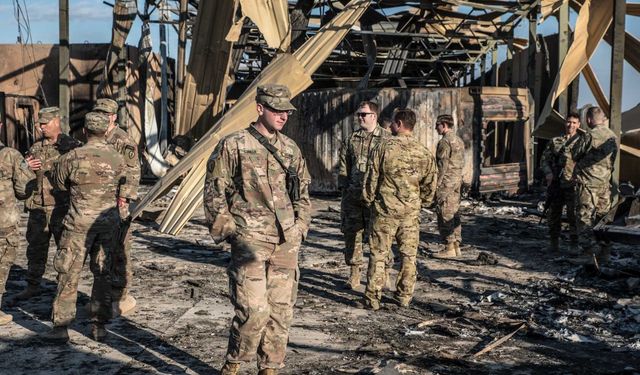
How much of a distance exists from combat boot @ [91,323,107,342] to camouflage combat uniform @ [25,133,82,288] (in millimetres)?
1059

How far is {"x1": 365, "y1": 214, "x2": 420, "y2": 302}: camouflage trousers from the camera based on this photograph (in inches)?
266

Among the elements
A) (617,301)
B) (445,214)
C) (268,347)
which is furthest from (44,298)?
(617,301)

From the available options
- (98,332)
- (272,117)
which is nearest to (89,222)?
(98,332)

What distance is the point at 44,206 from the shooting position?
21.9ft

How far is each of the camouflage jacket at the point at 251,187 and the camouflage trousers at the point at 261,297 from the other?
3.6 inches

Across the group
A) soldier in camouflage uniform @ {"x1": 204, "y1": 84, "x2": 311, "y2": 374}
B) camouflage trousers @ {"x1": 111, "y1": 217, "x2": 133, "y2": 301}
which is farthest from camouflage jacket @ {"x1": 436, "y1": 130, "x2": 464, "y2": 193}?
soldier in camouflage uniform @ {"x1": 204, "y1": 84, "x2": 311, "y2": 374}

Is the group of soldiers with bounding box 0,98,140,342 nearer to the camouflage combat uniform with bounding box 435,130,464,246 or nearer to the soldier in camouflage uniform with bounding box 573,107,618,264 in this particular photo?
the camouflage combat uniform with bounding box 435,130,464,246

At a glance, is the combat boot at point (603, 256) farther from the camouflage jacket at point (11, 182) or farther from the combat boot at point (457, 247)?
the camouflage jacket at point (11, 182)

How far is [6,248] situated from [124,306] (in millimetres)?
1155

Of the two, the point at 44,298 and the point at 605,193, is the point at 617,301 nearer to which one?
the point at 605,193

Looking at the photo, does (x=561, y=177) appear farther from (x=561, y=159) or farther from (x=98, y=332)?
(x=98, y=332)

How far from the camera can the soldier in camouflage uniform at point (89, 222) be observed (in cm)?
554

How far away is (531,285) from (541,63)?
11530 mm

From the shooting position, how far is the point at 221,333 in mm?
6062
